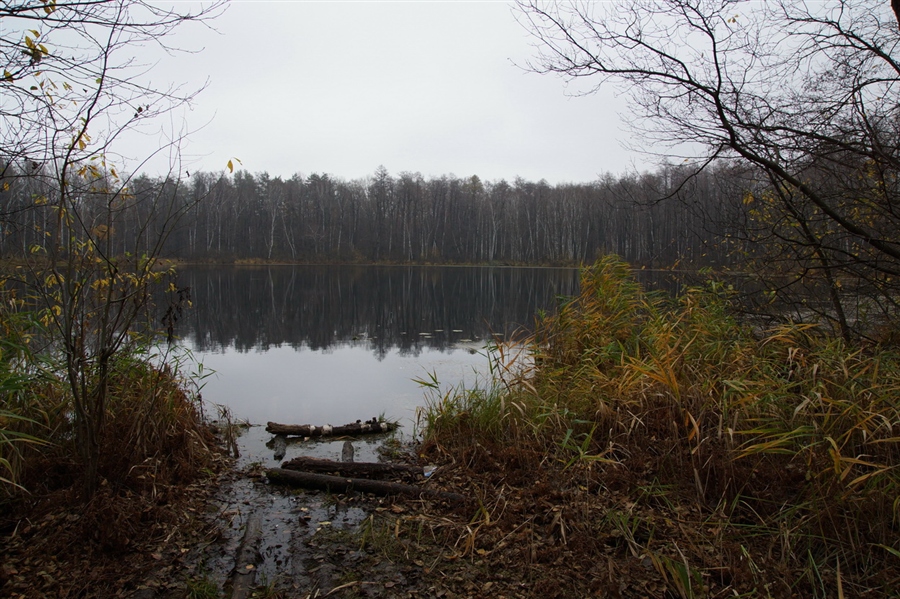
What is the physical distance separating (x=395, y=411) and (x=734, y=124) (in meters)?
4.91

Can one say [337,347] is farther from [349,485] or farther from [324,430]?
[349,485]

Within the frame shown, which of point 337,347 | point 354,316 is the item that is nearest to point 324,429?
point 337,347

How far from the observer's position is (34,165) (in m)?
3.29

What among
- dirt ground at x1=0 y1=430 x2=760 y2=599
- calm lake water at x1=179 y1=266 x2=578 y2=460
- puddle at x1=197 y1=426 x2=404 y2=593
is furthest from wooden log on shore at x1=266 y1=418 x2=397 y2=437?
dirt ground at x1=0 y1=430 x2=760 y2=599

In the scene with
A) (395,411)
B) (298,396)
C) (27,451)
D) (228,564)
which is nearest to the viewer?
(228,564)

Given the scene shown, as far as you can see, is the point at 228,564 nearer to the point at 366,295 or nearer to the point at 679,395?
the point at 679,395

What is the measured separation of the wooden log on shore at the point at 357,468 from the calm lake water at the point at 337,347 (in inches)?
65.5

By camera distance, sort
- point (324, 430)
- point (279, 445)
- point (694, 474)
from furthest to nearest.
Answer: point (324, 430) < point (279, 445) < point (694, 474)

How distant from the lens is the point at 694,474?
3273mm

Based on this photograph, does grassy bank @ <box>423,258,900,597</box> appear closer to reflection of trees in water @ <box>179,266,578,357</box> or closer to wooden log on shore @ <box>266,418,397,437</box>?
wooden log on shore @ <box>266,418,397,437</box>

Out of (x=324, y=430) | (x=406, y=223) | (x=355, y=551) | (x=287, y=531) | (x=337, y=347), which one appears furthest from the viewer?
(x=406, y=223)

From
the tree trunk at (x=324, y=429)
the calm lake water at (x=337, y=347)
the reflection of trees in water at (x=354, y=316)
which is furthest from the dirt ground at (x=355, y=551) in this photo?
the reflection of trees in water at (x=354, y=316)

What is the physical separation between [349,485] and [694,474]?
2436mm

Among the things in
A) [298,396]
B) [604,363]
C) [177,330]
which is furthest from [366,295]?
[604,363]
